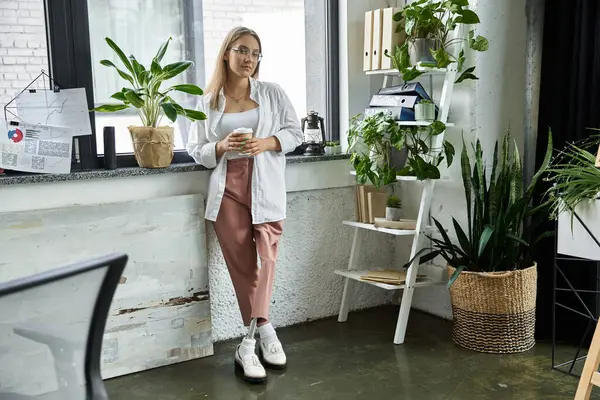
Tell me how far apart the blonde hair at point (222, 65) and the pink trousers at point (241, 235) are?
0.33 m

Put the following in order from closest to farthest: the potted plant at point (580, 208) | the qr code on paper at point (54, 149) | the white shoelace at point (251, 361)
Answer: the potted plant at point (580, 208)
the qr code on paper at point (54, 149)
the white shoelace at point (251, 361)

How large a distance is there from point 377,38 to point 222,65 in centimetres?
91

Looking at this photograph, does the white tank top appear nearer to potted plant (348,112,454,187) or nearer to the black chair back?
potted plant (348,112,454,187)

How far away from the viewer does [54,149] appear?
300cm

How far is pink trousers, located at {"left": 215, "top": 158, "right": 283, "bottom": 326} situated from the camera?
3.25 metres

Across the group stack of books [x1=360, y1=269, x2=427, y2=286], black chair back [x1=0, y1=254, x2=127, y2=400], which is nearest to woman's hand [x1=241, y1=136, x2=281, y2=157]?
stack of books [x1=360, y1=269, x2=427, y2=286]

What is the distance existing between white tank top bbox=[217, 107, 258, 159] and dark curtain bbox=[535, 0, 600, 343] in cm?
147

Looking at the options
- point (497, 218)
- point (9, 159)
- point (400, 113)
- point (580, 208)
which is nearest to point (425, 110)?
point (400, 113)

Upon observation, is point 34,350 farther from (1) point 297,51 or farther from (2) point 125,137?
(1) point 297,51

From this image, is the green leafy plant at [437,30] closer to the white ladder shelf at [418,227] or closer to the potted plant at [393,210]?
the white ladder shelf at [418,227]

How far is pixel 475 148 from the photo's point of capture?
11.6ft

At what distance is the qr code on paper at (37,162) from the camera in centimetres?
295

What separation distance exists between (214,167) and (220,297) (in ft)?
2.32

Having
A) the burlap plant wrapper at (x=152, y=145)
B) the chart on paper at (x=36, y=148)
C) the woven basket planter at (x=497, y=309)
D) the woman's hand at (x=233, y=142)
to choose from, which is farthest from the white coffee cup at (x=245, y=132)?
the woven basket planter at (x=497, y=309)
